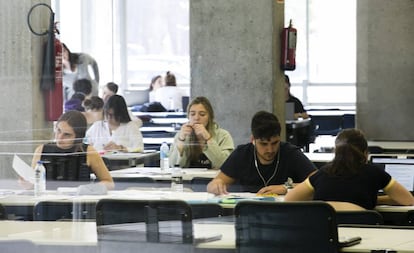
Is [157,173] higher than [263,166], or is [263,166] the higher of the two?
[263,166]

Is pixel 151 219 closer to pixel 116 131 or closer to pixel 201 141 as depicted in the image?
pixel 201 141

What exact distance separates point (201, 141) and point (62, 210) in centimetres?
246

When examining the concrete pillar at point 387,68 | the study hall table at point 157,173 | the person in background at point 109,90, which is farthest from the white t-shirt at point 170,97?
the study hall table at point 157,173

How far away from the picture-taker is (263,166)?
6102mm

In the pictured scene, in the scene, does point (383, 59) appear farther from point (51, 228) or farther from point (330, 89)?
point (51, 228)

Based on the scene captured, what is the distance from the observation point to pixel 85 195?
5.75 m

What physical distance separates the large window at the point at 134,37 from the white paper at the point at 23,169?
1882 millimetres

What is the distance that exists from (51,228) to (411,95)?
7.54m

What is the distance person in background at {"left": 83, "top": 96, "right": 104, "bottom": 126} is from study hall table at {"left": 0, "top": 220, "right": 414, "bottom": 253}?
2.41m

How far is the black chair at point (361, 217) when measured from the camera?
15.1 feet

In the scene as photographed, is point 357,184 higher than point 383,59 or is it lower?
lower

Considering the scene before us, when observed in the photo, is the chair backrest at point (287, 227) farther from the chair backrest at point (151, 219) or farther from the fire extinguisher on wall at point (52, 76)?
the fire extinguisher on wall at point (52, 76)

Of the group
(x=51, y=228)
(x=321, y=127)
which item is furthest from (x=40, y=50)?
(x=321, y=127)

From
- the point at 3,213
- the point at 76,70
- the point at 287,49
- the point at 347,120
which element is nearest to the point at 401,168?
the point at 3,213
